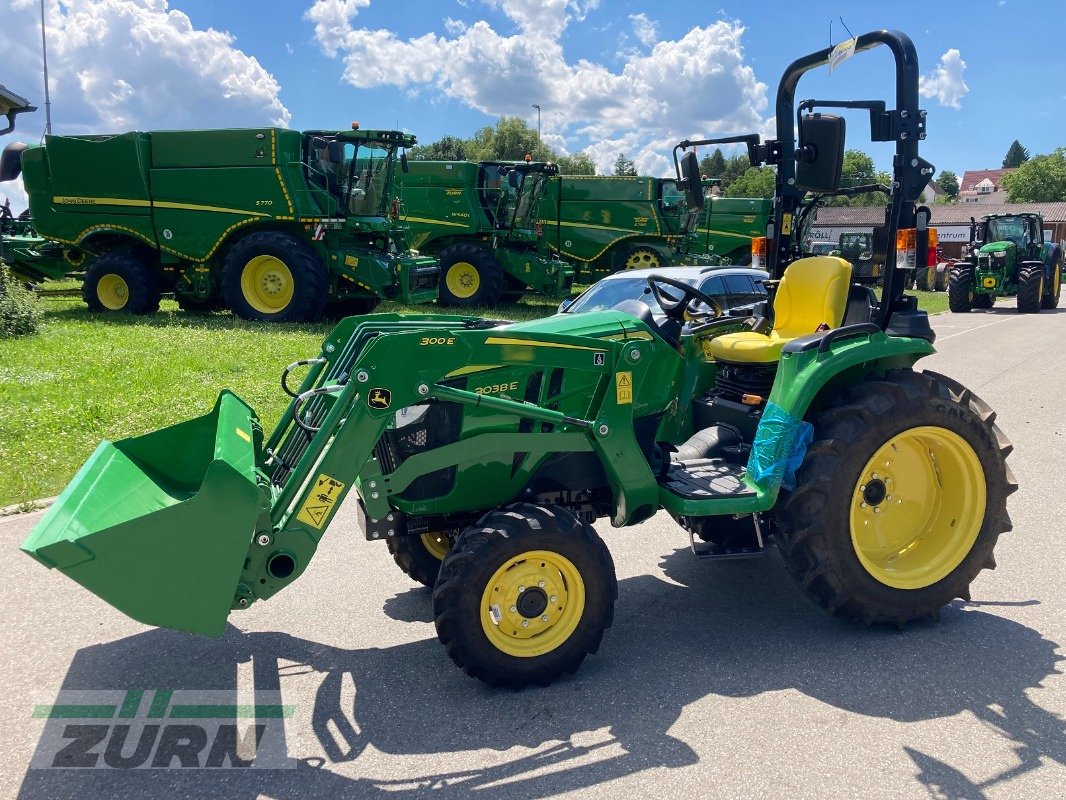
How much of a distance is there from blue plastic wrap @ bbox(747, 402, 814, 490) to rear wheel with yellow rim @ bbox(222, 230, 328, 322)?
36.9ft

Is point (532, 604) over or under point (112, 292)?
under

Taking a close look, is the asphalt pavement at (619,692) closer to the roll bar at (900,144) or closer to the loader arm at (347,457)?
the loader arm at (347,457)

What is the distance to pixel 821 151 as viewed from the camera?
4.05 m

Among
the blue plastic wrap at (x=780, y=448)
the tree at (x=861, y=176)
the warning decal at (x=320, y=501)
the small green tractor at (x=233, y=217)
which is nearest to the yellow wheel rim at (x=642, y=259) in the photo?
the small green tractor at (x=233, y=217)

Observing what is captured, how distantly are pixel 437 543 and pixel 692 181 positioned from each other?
2.39 metres

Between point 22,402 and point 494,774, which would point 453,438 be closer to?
point 494,774

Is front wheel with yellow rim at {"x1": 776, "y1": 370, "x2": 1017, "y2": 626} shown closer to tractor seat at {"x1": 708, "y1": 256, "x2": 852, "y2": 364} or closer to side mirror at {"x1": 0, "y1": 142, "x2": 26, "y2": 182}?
tractor seat at {"x1": 708, "y1": 256, "x2": 852, "y2": 364}

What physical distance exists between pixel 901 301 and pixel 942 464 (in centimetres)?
81

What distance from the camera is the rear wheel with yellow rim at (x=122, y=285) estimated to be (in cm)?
→ 1512

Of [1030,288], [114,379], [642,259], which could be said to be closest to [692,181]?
[114,379]

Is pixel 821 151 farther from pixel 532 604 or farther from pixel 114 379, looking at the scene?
pixel 114 379

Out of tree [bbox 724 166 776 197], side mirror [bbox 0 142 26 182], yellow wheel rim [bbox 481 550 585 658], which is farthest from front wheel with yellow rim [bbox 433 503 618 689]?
side mirror [bbox 0 142 26 182]

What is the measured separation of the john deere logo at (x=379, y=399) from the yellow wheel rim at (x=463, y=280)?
596 inches

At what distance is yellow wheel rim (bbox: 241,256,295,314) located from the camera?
14406 mm
